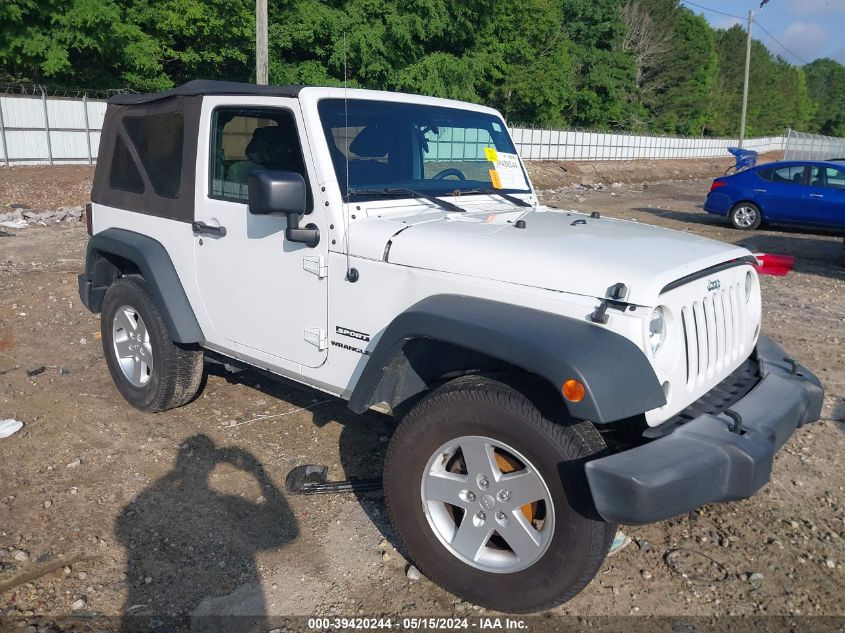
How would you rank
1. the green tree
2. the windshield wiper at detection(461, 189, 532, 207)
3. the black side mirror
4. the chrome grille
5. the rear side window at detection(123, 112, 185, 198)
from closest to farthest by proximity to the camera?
the chrome grille < the black side mirror < the windshield wiper at detection(461, 189, 532, 207) < the rear side window at detection(123, 112, 185, 198) < the green tree

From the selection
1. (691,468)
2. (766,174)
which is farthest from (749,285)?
(766,174)

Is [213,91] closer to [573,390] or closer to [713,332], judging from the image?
[573,390]

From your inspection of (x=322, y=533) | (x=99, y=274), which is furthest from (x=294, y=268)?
(x=99, y=274)

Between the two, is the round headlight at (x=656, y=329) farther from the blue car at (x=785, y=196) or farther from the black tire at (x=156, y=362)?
the blue car at (x=785, y=196)

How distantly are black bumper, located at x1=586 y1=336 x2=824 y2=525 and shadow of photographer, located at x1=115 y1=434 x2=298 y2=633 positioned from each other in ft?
5.16

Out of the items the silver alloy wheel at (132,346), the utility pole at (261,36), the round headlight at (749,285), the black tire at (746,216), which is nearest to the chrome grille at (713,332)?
the round headlight at (749,285)

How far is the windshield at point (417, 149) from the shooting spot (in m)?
3.74

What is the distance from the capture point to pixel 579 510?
8.93 ft

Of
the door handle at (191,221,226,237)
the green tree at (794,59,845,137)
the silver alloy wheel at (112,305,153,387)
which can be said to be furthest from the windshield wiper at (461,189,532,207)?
the green tree at (794,59,845,137)

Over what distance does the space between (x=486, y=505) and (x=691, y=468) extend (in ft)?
2.74

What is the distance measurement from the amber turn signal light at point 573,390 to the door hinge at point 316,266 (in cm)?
150

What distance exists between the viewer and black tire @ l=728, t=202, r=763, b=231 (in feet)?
52.0

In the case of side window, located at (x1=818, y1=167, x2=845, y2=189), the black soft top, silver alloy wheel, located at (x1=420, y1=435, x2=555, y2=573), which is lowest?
silver alloy wheel, located at (x1=420, y1=435, x2=555, y2=573)

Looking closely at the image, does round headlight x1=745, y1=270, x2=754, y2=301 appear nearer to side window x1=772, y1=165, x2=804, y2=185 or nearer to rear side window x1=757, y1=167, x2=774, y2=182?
side window x1=772, y1=165, x2=804, y2=185
